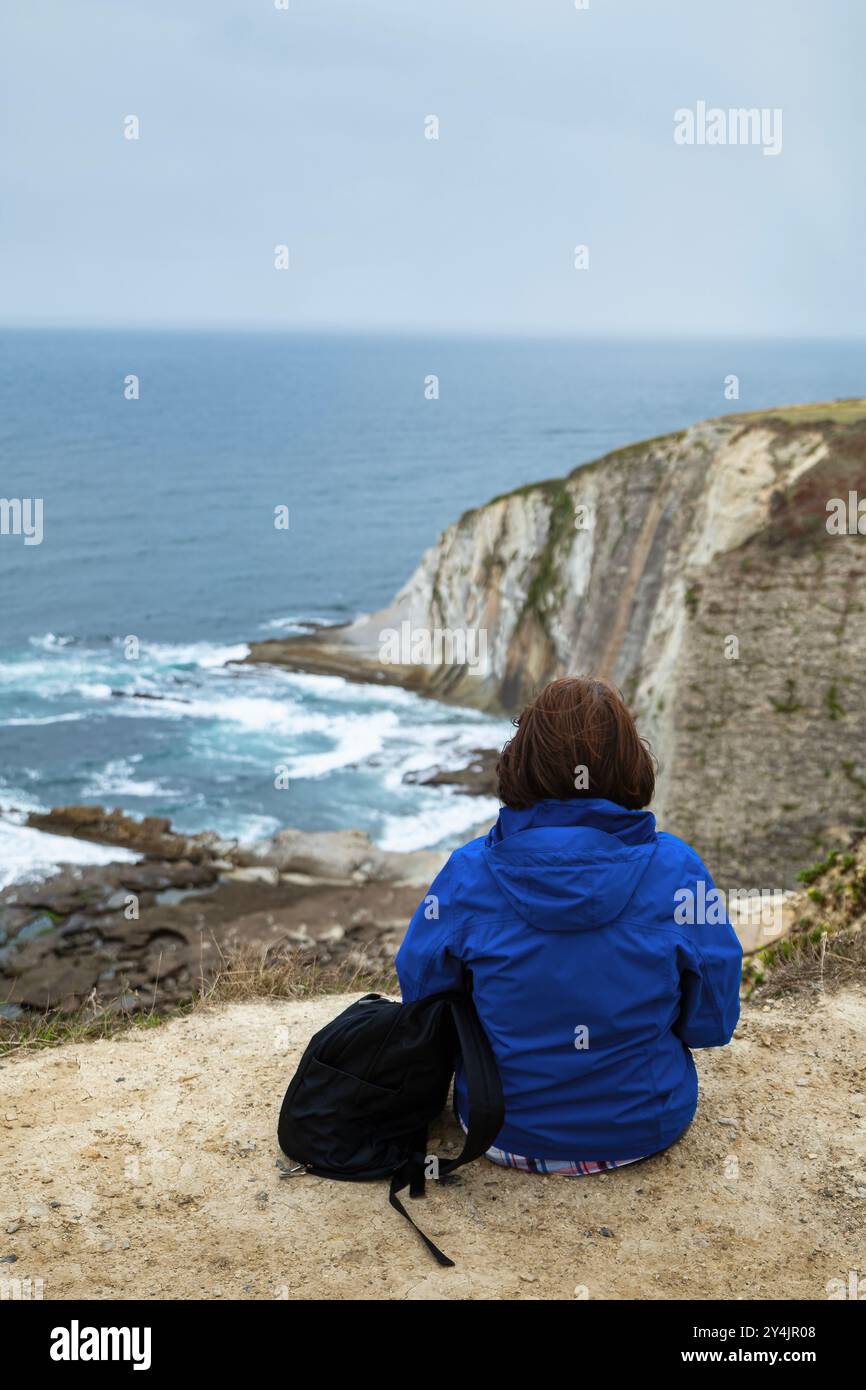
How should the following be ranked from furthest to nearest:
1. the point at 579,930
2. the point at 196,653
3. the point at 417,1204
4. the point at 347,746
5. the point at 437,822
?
the point at 196,653 < the point at 347,746 < the point at 437,822 < the point at 417,1204 < the point at 579,930

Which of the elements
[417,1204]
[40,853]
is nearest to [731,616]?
[40,853]

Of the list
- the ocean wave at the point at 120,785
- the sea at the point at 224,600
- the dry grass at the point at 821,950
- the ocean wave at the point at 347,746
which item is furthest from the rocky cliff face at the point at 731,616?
the ocean wave at the point at 120,785

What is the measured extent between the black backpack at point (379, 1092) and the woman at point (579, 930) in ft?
0.67

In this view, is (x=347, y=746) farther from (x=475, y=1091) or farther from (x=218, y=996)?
(x=475, y=1091)

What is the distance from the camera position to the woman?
14.4ft

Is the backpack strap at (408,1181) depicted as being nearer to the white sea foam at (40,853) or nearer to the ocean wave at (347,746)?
the white sea foam at (40,853)

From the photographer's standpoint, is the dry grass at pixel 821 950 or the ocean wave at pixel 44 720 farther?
the ocean wave at pixel 44 720

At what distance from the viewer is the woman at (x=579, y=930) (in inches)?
173

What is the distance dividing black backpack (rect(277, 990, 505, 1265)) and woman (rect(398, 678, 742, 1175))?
0.67 ft

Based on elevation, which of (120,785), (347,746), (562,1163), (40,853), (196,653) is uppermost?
(562,1163)

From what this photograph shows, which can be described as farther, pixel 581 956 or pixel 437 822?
pixel 437 822

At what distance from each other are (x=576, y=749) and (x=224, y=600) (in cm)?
5594

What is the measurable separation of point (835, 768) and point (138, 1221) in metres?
19.0

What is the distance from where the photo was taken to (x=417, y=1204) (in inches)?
194
